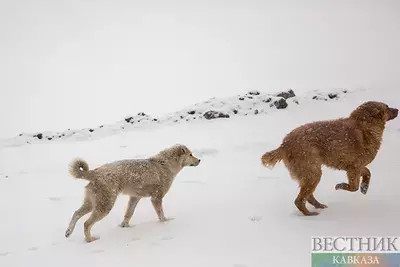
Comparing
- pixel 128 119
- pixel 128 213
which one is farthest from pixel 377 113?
pixel 128 119

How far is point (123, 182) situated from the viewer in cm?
695

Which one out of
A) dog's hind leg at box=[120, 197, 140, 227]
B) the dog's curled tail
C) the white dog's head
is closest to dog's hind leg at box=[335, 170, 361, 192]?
the white dog's head

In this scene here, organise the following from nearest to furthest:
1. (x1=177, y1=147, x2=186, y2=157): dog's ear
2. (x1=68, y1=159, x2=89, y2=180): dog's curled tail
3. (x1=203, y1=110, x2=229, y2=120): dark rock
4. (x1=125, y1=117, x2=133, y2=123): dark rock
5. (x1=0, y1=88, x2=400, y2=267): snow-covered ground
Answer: (x1=0, y1=88, x2=400, y2=267): snow-covered ground, (x1=68, y1=159, x2=89, y2=180): dog's curled tail, (x1=177, y1=147, x2=186, y2=157): dog's ear, (x1=203, y1=110, x2=229, y2=120): dark rock, (x1=125, y1=117, x2=133, y2=123): dark rock

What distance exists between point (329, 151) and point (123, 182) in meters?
3.58

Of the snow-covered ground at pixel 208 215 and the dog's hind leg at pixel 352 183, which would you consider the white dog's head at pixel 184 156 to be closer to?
the snow-covered ground at pixel 208 215

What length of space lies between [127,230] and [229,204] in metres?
1.97

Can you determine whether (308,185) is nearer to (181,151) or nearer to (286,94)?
(181,151)

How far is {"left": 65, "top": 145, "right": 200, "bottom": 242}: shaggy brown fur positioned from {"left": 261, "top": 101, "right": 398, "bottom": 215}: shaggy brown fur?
2.17 m

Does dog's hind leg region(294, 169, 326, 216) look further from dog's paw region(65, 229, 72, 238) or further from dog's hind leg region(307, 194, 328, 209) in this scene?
dog's paw region(65, 229, 72, 238)

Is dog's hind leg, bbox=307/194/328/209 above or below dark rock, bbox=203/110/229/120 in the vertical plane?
above

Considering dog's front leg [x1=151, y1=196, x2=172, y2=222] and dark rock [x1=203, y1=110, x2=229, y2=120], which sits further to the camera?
dark rock [x1=203, y1=110, x2=229, y2=120]

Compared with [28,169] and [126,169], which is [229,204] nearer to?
[126,169]

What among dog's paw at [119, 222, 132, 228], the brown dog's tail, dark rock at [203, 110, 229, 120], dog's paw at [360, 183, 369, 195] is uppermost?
the brown dog's tail

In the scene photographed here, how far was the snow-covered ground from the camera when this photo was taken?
5.43m
